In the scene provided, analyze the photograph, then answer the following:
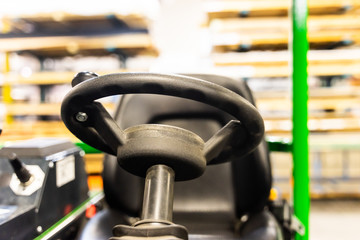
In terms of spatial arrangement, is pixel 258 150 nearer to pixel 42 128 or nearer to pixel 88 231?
pixel 88 231

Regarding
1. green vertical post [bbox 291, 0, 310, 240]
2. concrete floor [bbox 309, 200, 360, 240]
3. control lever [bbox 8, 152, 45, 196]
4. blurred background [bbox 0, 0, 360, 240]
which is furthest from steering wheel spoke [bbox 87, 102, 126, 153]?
blurred background [bbox 0, 0, 360, 240]

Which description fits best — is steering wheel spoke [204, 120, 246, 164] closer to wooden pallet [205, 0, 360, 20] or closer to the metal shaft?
the metal shaft

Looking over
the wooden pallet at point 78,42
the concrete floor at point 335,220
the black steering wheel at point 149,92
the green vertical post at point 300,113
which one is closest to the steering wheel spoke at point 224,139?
the black steering wheel at point 149,92

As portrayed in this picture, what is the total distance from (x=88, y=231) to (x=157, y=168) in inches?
16.6

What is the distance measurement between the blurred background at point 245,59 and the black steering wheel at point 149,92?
99.0 inches

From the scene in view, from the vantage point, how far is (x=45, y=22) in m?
3.55

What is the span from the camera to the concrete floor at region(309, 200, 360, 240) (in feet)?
7.88

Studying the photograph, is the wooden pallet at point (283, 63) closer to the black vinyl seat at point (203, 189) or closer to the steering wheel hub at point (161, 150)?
the black vinyl seat at point (203, 189)

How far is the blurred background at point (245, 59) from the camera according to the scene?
3184mm

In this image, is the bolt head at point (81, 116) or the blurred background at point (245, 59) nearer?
the bolt head at point (81, 116)

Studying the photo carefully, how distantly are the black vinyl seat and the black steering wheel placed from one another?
30 cm

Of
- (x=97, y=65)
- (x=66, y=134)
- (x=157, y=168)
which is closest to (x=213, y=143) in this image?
(x=157, y=168)

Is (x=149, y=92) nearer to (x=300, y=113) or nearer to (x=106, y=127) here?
(x=106, y=127)

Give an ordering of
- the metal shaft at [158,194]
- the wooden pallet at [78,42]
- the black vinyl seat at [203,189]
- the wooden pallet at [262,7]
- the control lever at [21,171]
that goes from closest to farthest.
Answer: the metal shaft at [158,194]
the control lever at [21,171]
the black vinyl seat at [203,189]
the wooden pallet at [262,7]
the wooden pallet at [78,42]
